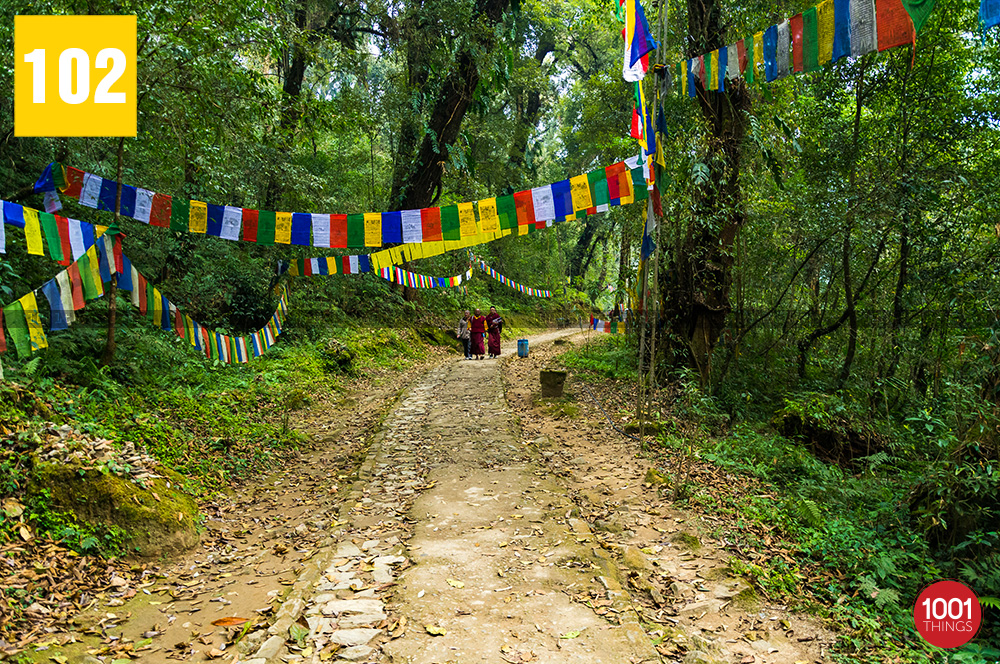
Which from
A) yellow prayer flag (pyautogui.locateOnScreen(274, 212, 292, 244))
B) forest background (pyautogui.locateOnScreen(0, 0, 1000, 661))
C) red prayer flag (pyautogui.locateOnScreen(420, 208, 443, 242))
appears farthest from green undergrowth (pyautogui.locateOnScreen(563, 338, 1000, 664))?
yellow prayer flag (pyautogui.locateOnScreen(274, 212, 292, 244))

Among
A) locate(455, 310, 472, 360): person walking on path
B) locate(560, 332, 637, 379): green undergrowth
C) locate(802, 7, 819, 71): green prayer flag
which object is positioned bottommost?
locate(560, 332, 637, 379): green undergrowth

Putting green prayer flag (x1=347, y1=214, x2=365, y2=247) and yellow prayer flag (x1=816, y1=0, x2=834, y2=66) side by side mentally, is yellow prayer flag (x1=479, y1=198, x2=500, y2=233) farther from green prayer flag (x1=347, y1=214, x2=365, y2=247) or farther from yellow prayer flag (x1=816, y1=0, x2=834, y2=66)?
yellow prayer flag (x1=816, y1=0, x2=834, y2=66)

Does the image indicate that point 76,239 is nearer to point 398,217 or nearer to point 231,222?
point 231,222

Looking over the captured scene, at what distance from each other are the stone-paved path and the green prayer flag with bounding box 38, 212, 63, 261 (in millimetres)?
4348

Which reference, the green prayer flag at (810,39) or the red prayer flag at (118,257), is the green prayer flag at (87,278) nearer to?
the red prayer flag at (118,257)

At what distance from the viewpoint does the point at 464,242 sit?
9.66 metres

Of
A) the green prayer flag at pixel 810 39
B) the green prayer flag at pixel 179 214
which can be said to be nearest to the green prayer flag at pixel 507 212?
the green prayer flag at pixel 810 39

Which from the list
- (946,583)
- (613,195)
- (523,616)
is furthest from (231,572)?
(613,195)

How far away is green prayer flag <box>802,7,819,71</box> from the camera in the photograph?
5.66 meters

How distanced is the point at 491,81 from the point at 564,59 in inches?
518

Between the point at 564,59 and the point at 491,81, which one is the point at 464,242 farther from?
the point at 564,59

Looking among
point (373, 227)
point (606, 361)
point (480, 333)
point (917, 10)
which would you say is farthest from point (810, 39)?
point (480, 333)

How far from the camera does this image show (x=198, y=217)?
8.27m

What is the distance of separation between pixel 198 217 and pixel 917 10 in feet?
28.9
